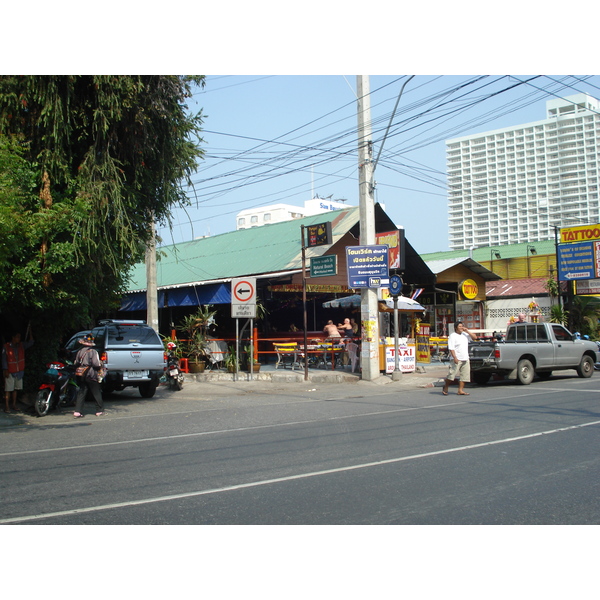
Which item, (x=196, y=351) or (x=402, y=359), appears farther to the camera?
(x=402, y=359)

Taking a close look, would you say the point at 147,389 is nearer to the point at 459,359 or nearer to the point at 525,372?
the point at 459,359

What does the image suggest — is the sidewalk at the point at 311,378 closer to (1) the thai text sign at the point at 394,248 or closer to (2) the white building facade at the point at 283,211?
(1) the thai text sign at the point at 394,248

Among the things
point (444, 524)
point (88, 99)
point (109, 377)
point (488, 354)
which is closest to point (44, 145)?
point (88, 99)

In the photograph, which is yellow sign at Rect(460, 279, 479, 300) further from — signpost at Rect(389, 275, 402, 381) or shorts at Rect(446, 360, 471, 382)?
shorts at Rect(446, 360, 471, 382)

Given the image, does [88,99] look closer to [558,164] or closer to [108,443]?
[108,443]

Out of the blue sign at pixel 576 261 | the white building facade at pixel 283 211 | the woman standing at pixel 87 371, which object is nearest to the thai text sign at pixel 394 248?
the woman standing at pixel 87 371

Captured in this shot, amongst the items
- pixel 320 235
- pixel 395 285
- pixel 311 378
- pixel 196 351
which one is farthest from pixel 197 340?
pixel 395 285

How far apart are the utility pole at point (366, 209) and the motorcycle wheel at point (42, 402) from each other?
9803 mm

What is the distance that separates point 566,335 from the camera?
63.2ft

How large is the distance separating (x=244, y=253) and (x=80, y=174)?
14.8 m

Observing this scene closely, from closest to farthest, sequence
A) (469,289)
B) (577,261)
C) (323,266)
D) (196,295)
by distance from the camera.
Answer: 1. (323,266)
2. (196,295)
3. (577,261)
4. (469,289)

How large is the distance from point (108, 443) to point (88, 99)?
6.91m

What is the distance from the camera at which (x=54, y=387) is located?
13.1 meters

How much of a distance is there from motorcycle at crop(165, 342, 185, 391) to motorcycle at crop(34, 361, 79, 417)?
12.5 feet
